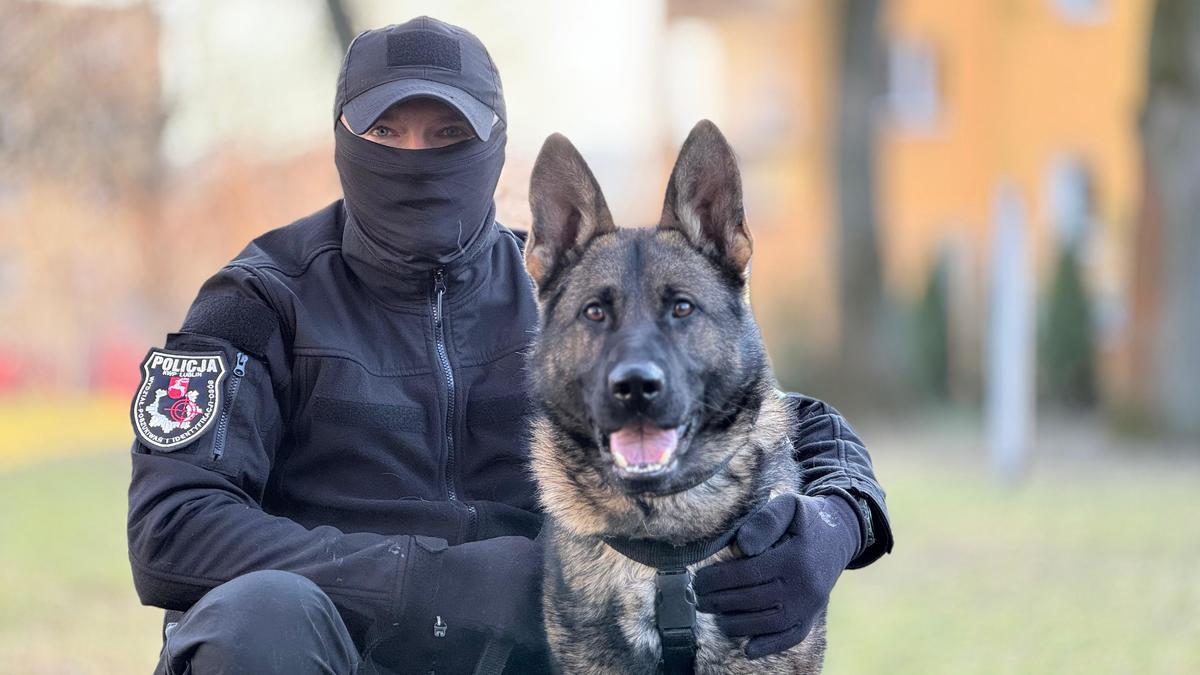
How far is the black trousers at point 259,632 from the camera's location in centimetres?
259

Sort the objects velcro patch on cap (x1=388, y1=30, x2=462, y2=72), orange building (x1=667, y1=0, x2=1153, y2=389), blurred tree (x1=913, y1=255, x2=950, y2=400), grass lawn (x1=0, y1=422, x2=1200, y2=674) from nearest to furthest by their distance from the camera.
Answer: velcro patch on cap (x1=388, y1=30, x2=462, y2=72) → grass lawn (x1=0, y1=422, x2=1200, y2=674) → blurred tree (x1=913, y1=255, x2=950, y2=400) → orange building (x1=667, y1=0, x2=1153, y2=389)

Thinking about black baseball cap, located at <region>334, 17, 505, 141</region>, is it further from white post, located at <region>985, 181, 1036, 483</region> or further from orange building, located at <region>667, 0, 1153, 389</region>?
orange building, located at <region>667, 0, 1153, 389</region>

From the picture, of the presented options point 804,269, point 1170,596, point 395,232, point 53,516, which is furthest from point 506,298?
point 804,269

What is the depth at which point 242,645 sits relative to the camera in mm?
2586

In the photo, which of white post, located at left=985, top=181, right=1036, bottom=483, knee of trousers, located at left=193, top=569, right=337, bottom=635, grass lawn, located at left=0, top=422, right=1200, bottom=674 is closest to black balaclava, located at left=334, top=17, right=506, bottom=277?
knee of trousers, located at left=193, top=569, right=337, bottom=635

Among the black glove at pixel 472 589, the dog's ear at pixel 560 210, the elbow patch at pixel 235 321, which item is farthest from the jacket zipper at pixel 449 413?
the elbow patch at pixel 235 321

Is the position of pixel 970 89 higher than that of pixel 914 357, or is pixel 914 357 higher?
pixel 970 89

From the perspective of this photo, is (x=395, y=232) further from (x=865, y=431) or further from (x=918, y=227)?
(x=918, y=227)

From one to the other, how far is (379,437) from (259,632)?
2.28 ft

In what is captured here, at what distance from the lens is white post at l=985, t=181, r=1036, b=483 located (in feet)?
37.2

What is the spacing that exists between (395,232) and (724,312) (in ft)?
2.80

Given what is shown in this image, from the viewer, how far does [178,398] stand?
2926 millimetres

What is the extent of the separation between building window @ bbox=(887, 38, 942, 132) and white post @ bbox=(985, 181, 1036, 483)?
11.7 meters

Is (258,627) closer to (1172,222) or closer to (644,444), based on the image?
(644,444)
